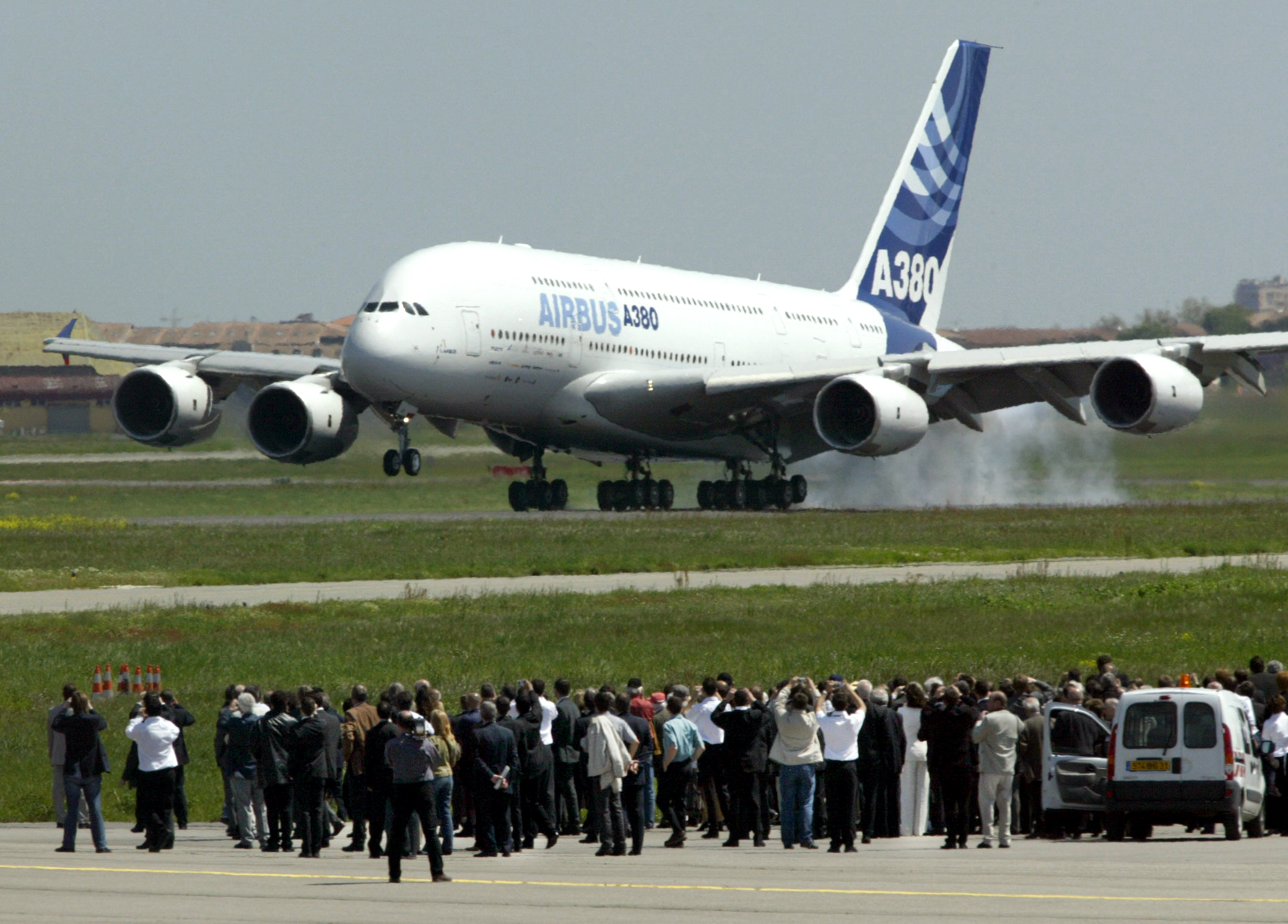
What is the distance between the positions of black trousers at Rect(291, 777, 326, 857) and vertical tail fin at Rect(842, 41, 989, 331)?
42.2 meters

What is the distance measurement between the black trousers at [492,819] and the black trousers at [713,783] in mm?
2067

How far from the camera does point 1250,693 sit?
18.4 metres

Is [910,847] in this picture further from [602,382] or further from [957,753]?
[602,382]

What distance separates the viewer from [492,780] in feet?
51.5

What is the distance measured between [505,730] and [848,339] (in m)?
40.0

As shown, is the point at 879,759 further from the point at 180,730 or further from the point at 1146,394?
the point at 1146,394

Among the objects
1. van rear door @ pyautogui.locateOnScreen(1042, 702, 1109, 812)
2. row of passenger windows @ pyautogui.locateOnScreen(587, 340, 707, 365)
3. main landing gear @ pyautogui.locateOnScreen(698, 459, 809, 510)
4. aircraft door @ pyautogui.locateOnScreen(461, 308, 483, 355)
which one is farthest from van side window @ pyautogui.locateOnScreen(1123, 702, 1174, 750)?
main landing gear @ pyautogui.locateOnScreen(698, 459, 809, 510)

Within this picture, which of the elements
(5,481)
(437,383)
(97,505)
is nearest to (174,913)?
(437,383)

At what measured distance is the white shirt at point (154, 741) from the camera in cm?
1655

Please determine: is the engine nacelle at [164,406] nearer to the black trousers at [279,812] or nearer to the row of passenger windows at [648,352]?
the row of passenger windows at [648,352]

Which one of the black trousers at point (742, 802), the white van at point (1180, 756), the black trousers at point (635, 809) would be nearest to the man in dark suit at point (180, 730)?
the black trousers at point (635, 809)

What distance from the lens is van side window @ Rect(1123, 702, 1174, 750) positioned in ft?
53.7

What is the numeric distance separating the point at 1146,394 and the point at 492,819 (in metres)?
29.2

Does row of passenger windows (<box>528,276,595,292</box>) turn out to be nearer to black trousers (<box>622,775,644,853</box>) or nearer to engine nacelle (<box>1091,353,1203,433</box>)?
engine nacelle (<box>1091,353,1203,433</box>)
